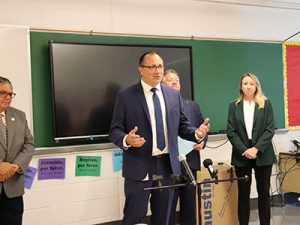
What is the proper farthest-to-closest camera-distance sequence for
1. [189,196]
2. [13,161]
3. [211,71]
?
[211,71], [189,196], [13,161]

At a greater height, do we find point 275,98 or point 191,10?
point 191,10

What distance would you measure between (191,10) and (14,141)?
260 cm

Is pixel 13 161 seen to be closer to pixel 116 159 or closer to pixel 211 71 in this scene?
pixel 116 159

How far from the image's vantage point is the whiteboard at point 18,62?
3.18 m

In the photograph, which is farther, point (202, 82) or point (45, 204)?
point (202, 82)

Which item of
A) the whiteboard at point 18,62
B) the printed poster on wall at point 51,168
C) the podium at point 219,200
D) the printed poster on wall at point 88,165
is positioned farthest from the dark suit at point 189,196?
the whiteboard at point 18,62

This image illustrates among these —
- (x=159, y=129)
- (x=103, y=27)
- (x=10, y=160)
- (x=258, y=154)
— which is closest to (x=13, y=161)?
(x=10, y=160)

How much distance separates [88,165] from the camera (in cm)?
357

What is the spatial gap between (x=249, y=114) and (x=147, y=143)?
4.76ft

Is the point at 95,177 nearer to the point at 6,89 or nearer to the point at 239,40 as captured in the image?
the point at 6,89

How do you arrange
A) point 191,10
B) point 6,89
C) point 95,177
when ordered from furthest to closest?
point 191,10
point 95,177
point 6,89

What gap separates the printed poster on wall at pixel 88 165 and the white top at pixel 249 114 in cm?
154

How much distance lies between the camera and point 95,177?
11.8 ft

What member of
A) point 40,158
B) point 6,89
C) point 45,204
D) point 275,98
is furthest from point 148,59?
point 275,98
